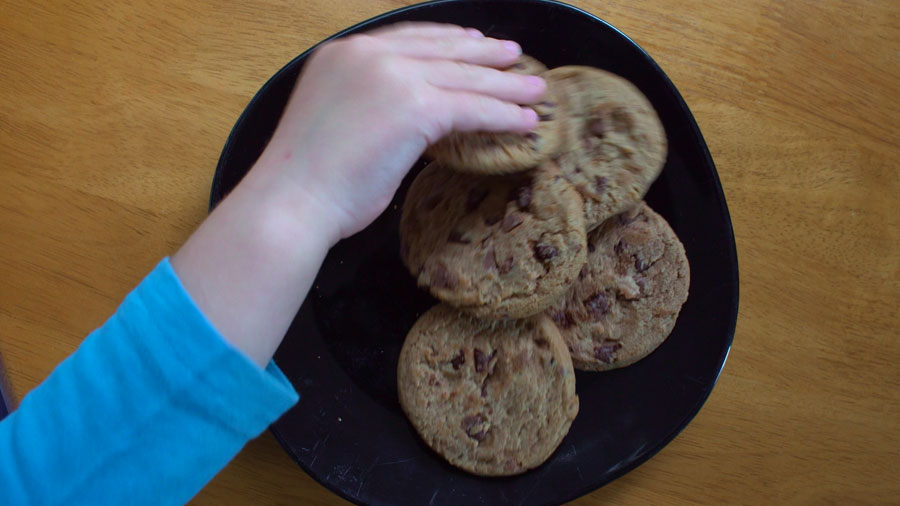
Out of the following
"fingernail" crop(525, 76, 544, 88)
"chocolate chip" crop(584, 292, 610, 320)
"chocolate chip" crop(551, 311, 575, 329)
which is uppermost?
"fingernail" crop(525, 76, 544, 88)

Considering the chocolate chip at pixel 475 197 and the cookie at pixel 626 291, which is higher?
the chocolate chip at pixel 475 197

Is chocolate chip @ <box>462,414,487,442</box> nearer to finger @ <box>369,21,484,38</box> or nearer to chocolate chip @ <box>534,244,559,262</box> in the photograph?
chocolate chip @ <box>534,244,559,262</box>

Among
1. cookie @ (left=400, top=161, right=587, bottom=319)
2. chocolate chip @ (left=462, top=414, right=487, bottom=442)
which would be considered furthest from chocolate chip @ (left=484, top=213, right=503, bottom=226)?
chocolate chip @ (left=462, top=414, right=487, bottom=442)

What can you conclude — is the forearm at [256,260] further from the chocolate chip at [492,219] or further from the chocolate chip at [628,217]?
the chocolate chip at [628,217]

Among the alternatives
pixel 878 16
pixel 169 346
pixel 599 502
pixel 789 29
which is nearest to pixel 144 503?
pixel 169 346

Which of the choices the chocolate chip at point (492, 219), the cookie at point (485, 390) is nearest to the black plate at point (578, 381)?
the cookie at point (485, 390)

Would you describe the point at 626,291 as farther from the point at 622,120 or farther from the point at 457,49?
the point at 457,49

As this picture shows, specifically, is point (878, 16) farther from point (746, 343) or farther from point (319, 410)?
point (319, 410)
